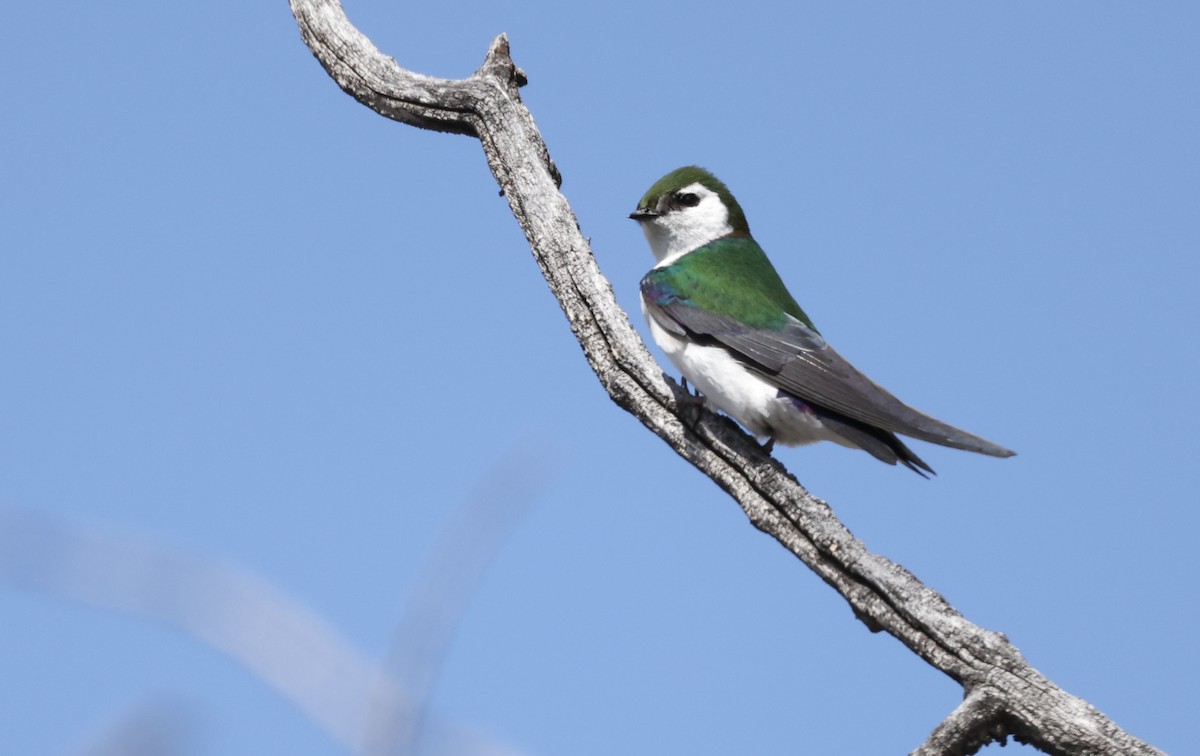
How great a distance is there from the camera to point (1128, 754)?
5070 millimetres

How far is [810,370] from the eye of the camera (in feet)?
21.3

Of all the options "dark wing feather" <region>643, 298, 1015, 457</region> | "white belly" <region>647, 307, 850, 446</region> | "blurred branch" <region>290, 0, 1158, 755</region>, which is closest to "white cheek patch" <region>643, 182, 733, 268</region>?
"dark wing feather" <region>643, 298, 1015, 457</region>

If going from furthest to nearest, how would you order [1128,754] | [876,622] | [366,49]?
[366,49] → [876,622] → [1128,754]

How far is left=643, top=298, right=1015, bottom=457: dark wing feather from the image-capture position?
5.88 meters

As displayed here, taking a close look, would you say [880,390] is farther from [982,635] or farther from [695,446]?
[982,635]

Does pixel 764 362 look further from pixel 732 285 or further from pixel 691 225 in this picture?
pixel 691 225

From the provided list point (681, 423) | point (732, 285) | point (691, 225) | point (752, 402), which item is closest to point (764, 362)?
point (752, 402)

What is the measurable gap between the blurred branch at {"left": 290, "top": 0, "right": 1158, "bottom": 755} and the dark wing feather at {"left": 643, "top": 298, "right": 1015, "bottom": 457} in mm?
431

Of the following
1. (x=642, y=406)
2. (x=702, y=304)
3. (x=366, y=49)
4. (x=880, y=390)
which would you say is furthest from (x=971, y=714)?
(x=366, y=49)

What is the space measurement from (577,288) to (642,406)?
678mm

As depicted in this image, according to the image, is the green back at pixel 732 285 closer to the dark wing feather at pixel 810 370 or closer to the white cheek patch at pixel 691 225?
the dark wing feather at pixel 810 370

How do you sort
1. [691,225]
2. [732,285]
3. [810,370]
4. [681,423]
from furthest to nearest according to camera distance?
[691,225] < [732,285] < [810,370] < [681,423]

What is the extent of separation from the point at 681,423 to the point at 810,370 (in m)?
0.73

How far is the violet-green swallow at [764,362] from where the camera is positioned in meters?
6.17
